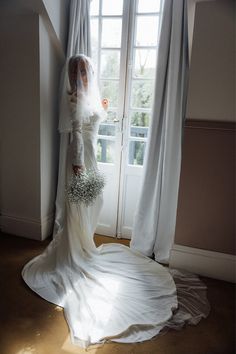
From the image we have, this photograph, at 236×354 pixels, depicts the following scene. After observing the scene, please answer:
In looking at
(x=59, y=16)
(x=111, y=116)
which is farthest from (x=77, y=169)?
(x=59, y=16)

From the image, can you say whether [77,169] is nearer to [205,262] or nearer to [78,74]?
[78,74]

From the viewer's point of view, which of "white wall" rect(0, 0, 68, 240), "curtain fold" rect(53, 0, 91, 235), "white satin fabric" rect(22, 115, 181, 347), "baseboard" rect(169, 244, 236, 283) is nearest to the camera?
"white satin fabric" rect(22, 115, 181, 347)

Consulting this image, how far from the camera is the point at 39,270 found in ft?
7.15

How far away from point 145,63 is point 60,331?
6.95 ft

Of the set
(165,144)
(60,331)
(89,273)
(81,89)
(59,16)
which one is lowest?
(60,331)

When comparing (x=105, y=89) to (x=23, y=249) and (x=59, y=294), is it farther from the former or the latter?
(x=59, y=294)

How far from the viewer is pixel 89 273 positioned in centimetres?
210

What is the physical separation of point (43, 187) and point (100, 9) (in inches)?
64.8

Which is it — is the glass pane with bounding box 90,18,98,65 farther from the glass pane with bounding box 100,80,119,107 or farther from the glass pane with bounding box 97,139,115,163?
the glass pane with bounding box 97,139,115,163

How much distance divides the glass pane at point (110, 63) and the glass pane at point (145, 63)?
18 cm

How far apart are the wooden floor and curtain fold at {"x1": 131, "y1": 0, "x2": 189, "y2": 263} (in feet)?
2.04

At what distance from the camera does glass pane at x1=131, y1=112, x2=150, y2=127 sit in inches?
102

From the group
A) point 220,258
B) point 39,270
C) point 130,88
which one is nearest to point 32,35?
point 130,88

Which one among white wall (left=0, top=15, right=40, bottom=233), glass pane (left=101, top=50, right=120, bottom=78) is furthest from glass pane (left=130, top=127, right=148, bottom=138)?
white wall (left=0, top=15, right=40, bottom=233)
